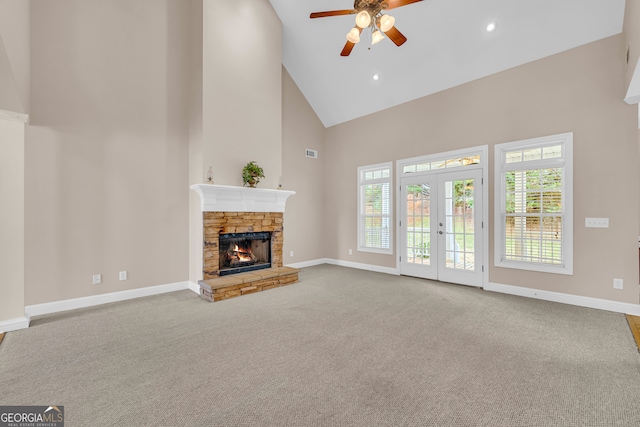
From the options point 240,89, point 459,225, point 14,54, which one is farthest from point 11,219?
point 459,225

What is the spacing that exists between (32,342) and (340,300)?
11.2ft

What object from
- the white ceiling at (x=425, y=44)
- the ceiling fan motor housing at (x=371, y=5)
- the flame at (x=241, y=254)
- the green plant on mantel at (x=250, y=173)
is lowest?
the flame at (x=241, y=254)

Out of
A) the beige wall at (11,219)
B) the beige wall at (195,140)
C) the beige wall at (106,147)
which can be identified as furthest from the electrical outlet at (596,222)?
the beige wall at (11,219)

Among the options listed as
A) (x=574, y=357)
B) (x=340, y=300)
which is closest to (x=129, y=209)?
(x=340, y=300)

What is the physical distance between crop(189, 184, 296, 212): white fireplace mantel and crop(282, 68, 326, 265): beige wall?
997 mm

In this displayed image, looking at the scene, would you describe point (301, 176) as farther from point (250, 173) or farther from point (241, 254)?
point (241, 254)

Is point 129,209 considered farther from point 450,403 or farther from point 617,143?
point 617,143

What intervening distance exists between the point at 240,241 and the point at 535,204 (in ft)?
15.7

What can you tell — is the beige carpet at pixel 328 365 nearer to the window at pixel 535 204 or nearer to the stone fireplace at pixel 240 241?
the stone fireplace at pixel 240 241

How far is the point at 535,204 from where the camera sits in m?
4.34

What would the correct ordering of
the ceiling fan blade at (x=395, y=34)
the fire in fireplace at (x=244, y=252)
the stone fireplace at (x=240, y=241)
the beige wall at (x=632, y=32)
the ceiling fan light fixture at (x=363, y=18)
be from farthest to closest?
the fire in fireplace at (x=244, y=252) < the stone fireplace at (x=240, y=241) < the ceiling fan blade at (x=395, y=34) < the ceiling fan light fixture at (x=363, y=18) < the beige wall at (x=632, y=32)

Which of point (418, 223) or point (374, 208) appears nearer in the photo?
point (418, 223)

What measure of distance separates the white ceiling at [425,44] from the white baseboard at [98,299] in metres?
4.97

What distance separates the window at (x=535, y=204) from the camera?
13.3ft
